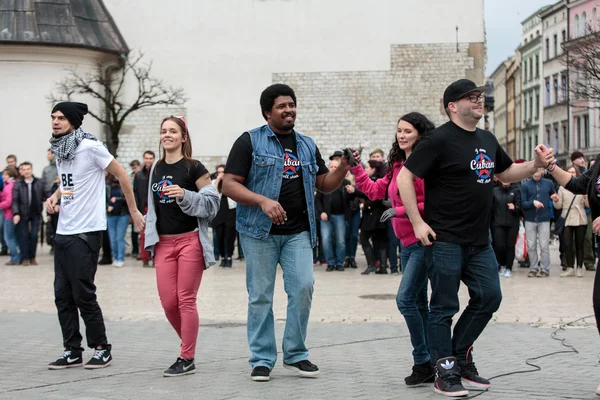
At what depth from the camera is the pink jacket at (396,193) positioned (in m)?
6.79

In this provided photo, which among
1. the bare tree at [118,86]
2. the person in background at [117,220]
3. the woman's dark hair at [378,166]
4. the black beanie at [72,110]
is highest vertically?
the bare tree at [118,86]

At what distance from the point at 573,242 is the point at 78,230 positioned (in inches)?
432

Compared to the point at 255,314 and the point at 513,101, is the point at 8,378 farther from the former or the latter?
the point at 513,101

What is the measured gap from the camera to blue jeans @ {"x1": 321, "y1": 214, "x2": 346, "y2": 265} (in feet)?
58.1

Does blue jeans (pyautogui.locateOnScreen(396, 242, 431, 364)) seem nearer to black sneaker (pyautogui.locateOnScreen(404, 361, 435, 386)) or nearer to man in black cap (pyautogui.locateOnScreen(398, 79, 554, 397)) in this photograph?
black sneaker (pyautogui.locateOnScreen(404, 361, 435, 386))

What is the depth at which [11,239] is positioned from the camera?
1930cm

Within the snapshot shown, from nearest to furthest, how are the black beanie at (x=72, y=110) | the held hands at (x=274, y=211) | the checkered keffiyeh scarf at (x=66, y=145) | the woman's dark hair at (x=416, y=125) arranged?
the held hands at (x=274, y=211)
the woman's dark hair at (x=416, y=125)
the checkered keffiyeh scarf at (x=66, y=145)
the black beanie at (x=72, y=110)

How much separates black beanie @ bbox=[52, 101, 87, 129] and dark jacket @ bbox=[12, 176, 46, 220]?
38.0 ft

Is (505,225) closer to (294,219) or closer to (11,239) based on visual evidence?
(11,239)

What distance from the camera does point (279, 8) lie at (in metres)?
30.5

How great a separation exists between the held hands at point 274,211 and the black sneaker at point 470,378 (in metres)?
1.53

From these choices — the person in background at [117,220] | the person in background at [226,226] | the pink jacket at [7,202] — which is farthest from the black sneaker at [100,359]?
the pink jacket at [7,202]

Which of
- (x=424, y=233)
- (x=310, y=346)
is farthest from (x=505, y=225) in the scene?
(x=424, y=233)

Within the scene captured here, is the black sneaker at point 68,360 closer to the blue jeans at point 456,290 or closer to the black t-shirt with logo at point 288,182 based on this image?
the black t-shirt with logo at point 288,182
